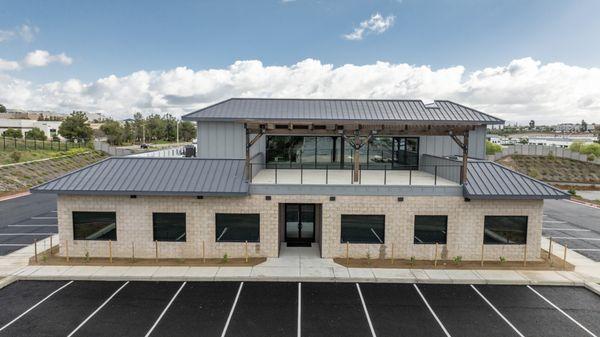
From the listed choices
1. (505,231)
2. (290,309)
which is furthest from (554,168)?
(290,309)

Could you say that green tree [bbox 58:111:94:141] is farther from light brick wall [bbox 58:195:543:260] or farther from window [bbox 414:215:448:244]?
window [bbox 414:215:448:244]

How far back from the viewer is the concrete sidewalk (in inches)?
526

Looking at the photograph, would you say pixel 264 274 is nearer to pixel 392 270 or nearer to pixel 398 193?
pixel 392 270

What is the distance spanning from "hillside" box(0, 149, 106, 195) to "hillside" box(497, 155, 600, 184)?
2511 inches

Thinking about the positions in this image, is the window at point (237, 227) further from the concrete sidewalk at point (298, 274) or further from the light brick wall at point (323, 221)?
the concrete sidewalk at point (298, 274)

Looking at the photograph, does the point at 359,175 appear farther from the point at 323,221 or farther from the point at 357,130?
the point at 323,221

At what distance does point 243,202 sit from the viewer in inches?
597

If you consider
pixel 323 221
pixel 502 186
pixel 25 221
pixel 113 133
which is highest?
pixel 113 133

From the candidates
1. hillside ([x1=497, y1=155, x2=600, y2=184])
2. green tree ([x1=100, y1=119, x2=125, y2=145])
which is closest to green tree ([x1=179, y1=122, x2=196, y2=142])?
green tree ([x1=100, y1=119, x2=125, y2=145])

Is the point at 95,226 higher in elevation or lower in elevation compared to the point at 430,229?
lower

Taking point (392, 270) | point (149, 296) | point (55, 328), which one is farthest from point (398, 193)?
point (55, 328)

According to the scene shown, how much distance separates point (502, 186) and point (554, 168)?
53.5 metres

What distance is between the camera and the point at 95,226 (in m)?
15.4

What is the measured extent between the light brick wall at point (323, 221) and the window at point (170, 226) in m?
0.24
